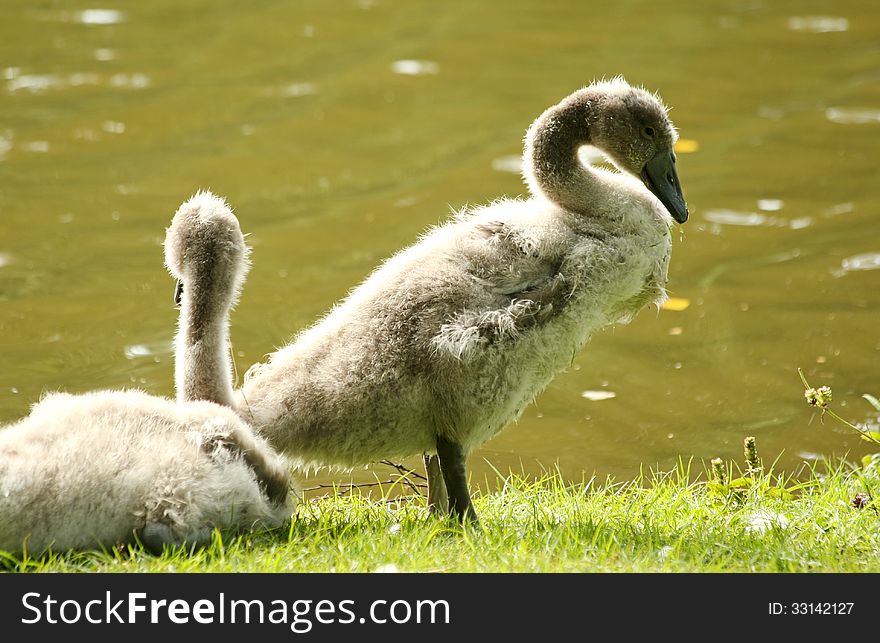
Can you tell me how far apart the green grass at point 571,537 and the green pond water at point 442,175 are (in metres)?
1.46

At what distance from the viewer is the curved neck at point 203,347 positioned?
567cm

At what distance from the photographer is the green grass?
5.00m

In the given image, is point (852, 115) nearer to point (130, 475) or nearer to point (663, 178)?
point (663, 178)

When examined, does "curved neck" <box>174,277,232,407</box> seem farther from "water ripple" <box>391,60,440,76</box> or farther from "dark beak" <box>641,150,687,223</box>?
"water ripple" <box>391,60,440,76</box>

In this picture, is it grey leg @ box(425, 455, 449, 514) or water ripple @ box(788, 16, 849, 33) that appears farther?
water ripple @ box(788, 16, 849, 33)

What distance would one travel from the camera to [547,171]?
236 inches

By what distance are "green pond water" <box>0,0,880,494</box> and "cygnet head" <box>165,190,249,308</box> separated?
2.48 m

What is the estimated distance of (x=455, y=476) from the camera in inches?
225

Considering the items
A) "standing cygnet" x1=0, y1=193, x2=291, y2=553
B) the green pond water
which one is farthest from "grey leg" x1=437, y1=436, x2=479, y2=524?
the green pond water

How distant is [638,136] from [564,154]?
0.37 m

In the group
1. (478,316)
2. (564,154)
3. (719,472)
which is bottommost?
(719,472)

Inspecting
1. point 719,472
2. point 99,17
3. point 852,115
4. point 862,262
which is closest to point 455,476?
point 719,472

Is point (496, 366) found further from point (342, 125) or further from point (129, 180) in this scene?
Result: point (342, 125)

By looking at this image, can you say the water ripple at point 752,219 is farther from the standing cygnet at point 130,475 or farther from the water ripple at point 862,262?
the standing cygnet at point 130,475
